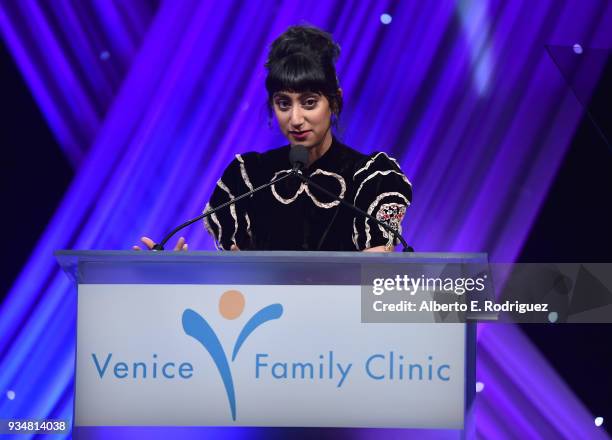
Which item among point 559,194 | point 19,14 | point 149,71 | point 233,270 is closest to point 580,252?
point 559,194

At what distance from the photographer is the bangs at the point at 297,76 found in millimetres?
2648

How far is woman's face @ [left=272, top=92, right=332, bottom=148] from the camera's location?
8.73ft

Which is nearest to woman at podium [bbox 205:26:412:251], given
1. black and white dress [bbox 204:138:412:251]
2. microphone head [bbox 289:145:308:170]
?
black and white dress [bbox 204:138:412:251]

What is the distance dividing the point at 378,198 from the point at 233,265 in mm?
921

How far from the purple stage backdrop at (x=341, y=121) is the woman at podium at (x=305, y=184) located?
929 millimetres

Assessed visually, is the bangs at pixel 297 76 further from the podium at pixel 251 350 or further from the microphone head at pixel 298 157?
the podium at pixel 251 350

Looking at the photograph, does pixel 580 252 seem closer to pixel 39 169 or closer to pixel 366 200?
pixel 366 200

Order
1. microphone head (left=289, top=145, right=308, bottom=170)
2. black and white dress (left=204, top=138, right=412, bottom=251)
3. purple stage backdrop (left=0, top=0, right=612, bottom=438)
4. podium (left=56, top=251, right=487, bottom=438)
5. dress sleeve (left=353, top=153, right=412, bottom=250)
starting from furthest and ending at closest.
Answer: purple stage backdrop (left=0, top=0, right=612, bottom=438)
black and white dress (left=204, top=138, right=412, bottom=251)
dress sleeve (left=353, top=153, right=412, bottom=250)
microphone head (left=289, top=145, right=308, bottom=170)
podium (left=56, top=251, right=487, bottom=438)

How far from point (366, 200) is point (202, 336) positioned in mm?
1034

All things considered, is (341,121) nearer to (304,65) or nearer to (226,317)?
(304,65)

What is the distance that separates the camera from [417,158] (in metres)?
3.81

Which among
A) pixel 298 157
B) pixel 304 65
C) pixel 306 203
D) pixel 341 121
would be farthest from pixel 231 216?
pixel 341 121

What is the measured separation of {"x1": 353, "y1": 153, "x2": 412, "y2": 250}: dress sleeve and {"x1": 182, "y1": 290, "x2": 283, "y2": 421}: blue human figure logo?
0.82m

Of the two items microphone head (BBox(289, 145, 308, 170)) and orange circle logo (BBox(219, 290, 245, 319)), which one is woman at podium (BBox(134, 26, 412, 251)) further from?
orange circle logo (BBox(219, 290, 245, 319))
